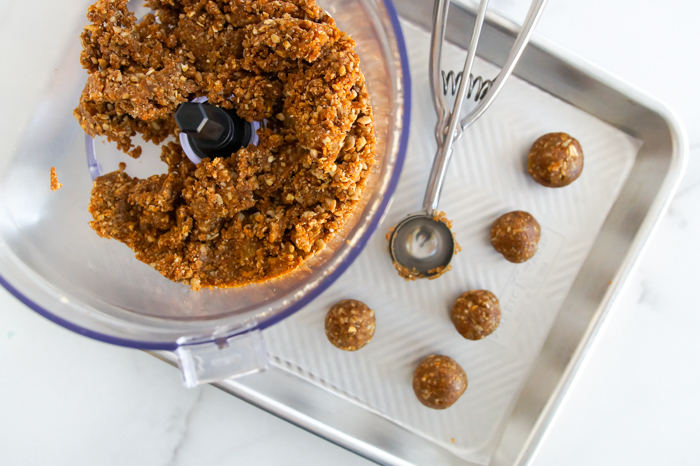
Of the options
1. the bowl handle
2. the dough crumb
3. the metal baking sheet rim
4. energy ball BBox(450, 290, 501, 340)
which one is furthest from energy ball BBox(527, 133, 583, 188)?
the dough crumb

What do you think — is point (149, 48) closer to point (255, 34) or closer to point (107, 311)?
point (255, 34)

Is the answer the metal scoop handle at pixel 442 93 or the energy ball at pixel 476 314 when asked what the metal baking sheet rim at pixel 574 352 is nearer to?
the metal scoop handle at pixel 442 93

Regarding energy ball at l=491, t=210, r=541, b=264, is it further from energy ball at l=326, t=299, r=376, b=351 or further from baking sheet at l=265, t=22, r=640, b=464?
energy ball at l=326, t=299, r=376, b=351

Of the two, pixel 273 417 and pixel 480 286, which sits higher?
pixel 480 286

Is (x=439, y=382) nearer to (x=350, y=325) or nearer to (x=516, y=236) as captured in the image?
(x=350, y=325)

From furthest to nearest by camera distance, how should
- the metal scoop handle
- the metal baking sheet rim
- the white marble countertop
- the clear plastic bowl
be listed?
the white marble countertop
the metal baking sheet rim
the metal scoop handle
the clear plastic bowl

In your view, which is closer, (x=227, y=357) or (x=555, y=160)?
(x=227, y=357)

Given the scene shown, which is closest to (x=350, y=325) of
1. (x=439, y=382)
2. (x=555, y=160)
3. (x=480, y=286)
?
(x=439, y=382)
